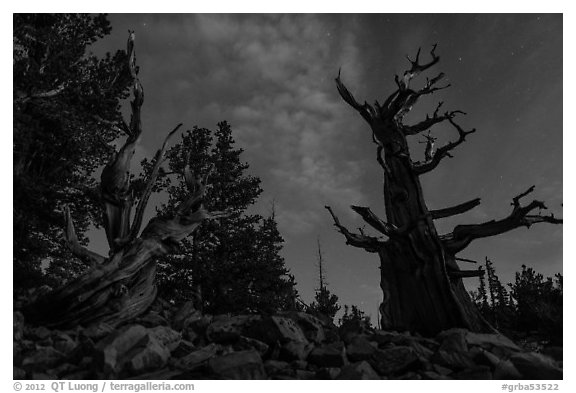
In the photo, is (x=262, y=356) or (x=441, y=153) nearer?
(x=262, y=356)

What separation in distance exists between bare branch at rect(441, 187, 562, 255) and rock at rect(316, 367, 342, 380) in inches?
175

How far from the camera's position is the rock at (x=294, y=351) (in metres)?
4.69

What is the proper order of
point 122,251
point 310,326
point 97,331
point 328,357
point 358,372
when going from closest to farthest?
point 358,372 < point 328,357 < point 97,331 < point 310,326 < point 122,251

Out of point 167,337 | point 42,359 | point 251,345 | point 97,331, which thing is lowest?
point 42,359

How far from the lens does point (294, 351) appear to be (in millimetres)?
4723

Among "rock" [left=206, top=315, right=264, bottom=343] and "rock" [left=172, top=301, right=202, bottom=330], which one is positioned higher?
"rock" [left=172, top=301, right=202, bottom=330]

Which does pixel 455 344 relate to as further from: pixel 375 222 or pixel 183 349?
pixel 183 349

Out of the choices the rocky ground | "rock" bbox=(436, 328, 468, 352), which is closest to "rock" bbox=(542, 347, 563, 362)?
the rocky ground

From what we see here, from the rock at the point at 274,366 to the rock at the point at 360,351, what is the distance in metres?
0.82

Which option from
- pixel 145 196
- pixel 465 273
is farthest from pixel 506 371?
pixel 145 196

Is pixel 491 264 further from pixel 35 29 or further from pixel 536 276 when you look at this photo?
pixel 35 29

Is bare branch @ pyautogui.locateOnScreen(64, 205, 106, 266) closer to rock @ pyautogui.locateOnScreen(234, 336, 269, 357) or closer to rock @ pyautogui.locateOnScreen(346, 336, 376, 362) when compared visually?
rock @ pyautogui.locateOnScreen(234, 336, 269, 357)

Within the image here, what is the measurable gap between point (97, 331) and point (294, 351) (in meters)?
3.12

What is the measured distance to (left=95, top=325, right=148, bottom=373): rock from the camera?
411cm
